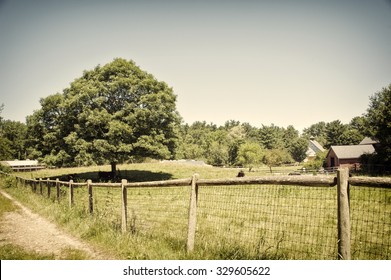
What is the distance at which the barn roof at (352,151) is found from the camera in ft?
142

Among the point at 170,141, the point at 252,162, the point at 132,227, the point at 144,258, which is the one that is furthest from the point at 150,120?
the point at 252,162

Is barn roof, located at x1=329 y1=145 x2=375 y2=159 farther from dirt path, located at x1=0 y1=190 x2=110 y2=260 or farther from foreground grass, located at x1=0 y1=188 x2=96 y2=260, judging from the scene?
foreground grass, located at x1=0 y1=188 x2=96 y2=260

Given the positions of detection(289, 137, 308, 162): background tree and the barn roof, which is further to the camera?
detection(289, 137, 308, 162): background tree

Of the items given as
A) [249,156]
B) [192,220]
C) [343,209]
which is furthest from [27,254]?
[249,156]

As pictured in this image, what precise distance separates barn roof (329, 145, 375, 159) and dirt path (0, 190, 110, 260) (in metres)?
45.6

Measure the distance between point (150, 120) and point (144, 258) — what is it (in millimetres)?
22159

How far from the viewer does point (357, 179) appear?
136 inches

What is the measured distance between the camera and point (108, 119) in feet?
80.1

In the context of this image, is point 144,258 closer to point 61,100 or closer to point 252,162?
point 61,100

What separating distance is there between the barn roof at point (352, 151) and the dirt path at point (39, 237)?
4557 cm

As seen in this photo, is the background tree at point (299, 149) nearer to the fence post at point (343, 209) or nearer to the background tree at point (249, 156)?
the background tree at point (249, 156)

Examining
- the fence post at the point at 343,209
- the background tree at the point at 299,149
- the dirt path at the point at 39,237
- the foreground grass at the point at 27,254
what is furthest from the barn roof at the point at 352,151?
the foreground grass at the point at 27,254

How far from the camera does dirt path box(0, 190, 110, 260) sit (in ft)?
18.8

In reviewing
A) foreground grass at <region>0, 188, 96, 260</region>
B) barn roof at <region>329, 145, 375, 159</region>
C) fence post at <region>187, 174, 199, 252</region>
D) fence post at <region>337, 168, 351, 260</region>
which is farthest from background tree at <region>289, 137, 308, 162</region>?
foreground grass at <region>0, 188, 96, 260</region>
